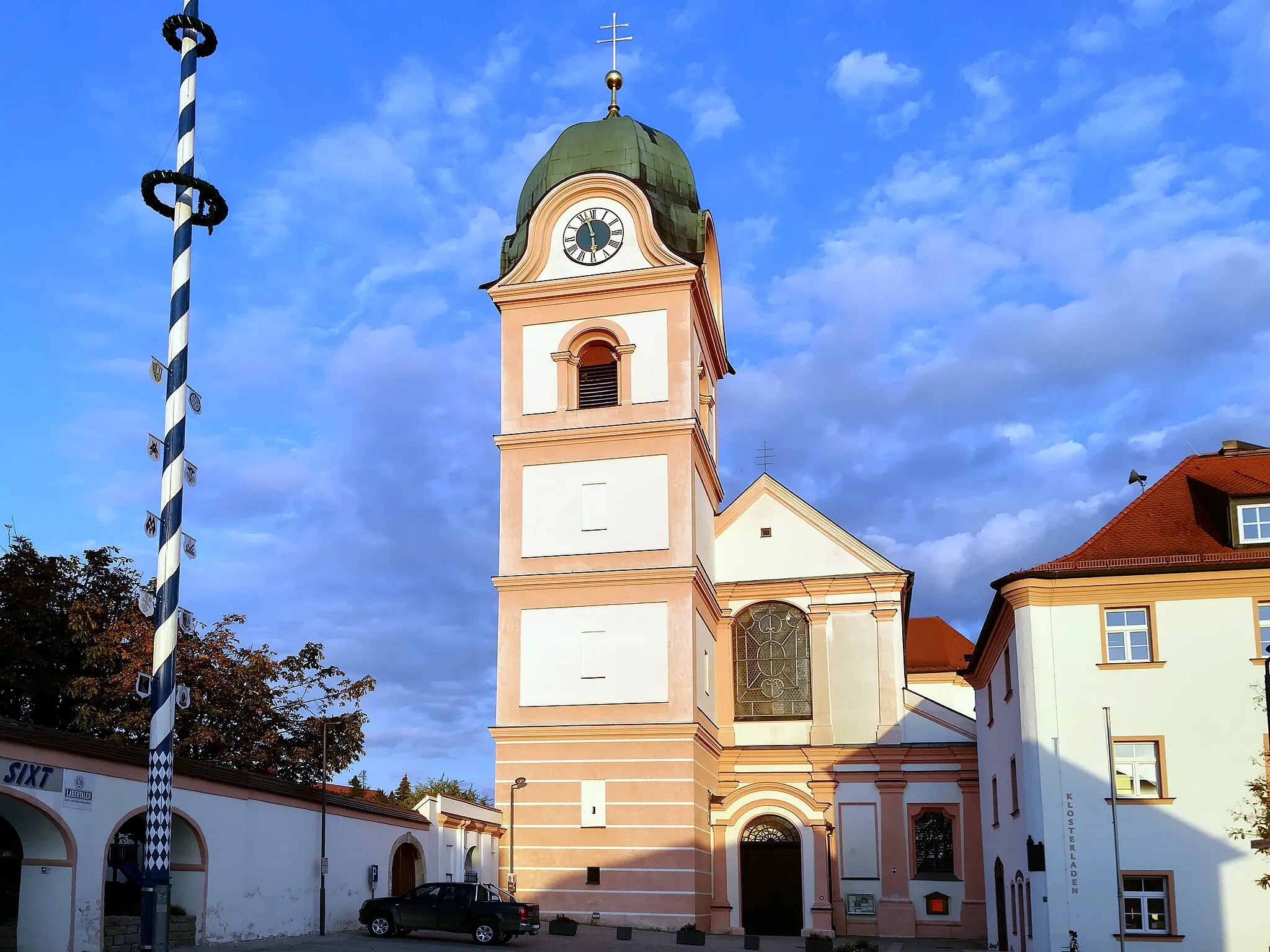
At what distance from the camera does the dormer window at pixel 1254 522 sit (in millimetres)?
26344

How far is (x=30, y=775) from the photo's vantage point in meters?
19.9

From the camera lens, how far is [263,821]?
88.4 feet

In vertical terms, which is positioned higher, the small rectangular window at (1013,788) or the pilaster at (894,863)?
the small rectangular window at (1013,788)

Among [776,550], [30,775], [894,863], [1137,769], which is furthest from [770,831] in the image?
[30,775]

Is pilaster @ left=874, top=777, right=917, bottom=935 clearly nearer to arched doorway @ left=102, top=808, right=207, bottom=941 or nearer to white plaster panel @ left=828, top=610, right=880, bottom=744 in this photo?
white plaster panel @ left=828, top=610, right=880, bottom=744

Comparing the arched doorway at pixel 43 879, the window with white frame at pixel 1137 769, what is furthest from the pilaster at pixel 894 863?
the arched doorway at pixel 43 879

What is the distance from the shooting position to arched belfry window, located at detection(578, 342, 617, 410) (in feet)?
127

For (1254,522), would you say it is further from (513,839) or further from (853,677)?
(513,839)

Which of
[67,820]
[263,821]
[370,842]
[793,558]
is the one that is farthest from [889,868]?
[67,820]

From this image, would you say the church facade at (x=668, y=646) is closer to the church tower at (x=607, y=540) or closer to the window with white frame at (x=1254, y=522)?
the church tower at (x=607, y=540)

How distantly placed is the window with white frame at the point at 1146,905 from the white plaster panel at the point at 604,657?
13.7 meters

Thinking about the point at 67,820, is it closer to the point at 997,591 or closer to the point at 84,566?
the point at 997,591

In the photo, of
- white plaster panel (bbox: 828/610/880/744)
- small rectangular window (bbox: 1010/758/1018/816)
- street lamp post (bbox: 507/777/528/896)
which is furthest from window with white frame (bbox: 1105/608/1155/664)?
street lamp post (bbox: 507/777/528/896)

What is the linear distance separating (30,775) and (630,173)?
83.9 feet
